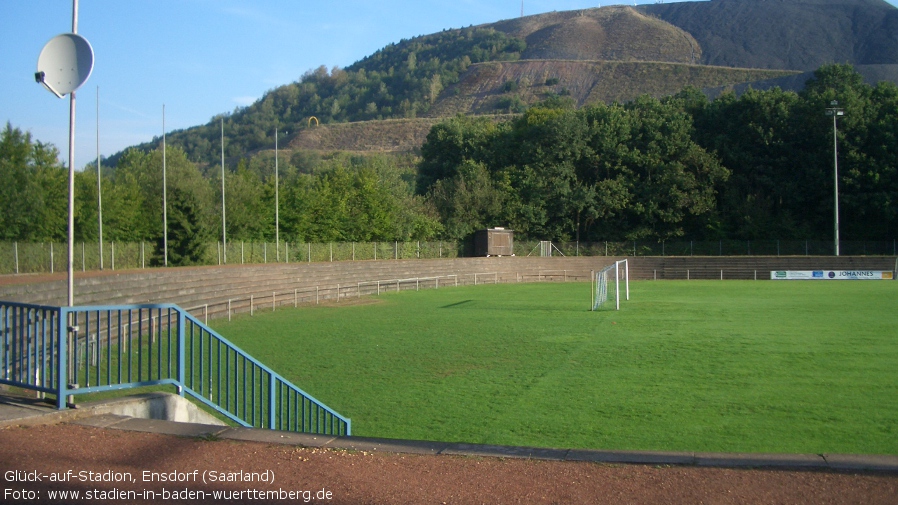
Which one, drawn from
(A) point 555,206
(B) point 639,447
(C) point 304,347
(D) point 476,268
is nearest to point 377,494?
(B) point 639,447

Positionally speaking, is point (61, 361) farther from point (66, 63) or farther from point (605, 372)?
point (605, 372)

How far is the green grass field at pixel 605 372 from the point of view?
9016mm

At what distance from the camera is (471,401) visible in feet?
36.4

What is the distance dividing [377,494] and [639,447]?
433 cm

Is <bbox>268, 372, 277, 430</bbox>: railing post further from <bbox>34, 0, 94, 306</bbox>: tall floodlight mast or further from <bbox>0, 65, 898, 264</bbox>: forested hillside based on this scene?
<bbox>0, 65, 898, 264</bbox>: forested hillside

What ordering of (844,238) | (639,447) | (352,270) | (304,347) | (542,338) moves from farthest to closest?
(844,238) → (352,270) → (542,338) → (304,347) → (639,447)

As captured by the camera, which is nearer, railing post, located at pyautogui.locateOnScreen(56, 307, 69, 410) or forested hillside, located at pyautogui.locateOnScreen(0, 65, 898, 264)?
railing post, located at pyautogui.locateOnScreen(56, 307, 69, 410)

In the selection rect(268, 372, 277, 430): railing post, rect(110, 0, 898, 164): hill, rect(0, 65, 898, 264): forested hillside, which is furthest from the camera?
rect(110, 0, 898, 164): hill

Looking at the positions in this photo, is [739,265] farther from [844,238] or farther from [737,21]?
[737,21]

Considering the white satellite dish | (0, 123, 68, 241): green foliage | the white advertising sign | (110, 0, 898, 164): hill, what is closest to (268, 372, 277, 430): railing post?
the white satellite dish

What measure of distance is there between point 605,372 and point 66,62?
32.8 ft

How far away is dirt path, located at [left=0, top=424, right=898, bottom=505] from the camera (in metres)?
4.74

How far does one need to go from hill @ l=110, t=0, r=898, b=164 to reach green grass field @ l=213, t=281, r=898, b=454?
101530 mm

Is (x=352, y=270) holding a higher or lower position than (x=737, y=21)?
lower
